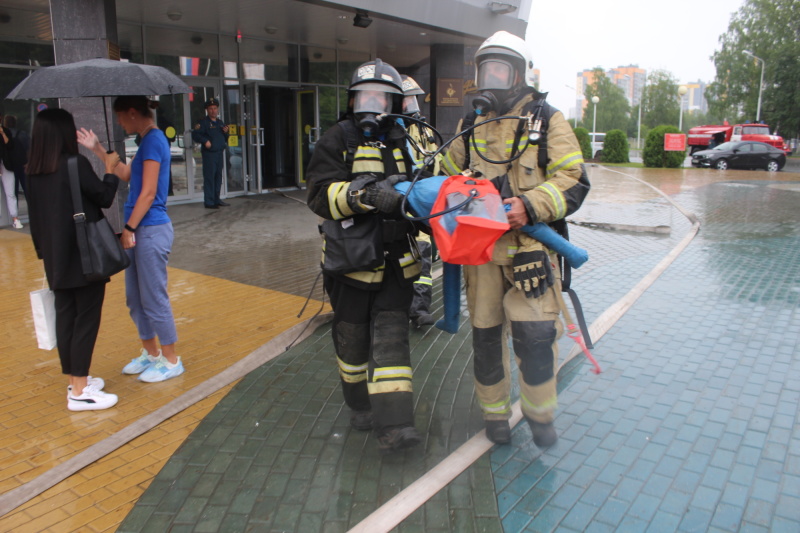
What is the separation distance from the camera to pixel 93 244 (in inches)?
157

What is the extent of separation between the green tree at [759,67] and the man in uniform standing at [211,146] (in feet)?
161

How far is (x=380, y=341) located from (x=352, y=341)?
8.4 inches

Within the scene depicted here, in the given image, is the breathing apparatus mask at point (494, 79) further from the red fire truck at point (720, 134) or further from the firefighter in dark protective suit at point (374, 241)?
the red fire truck at point (720, 134)

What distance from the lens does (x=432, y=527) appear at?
2.95 metres

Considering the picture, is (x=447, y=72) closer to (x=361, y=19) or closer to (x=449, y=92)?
(x=449, y=92)

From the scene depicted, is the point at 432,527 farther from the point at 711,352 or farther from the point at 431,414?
the point at 711,352

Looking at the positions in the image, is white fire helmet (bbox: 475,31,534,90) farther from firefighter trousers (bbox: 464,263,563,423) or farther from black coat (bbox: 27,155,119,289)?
black coat (bbox: 27,155,119,289)

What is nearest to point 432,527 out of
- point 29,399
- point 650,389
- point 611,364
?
point 650,389

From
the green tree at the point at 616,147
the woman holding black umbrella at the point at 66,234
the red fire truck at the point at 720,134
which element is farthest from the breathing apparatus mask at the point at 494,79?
the red fire truck at the point at 720,134

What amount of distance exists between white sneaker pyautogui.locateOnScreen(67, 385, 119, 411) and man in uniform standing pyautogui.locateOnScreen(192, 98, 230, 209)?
350 inches

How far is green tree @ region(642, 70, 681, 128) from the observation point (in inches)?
2842

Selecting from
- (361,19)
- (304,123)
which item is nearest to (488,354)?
(361,19)

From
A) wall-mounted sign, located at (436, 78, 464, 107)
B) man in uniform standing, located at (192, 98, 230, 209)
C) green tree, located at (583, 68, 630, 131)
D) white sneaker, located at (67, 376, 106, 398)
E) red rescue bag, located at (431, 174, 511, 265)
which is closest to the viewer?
red rescue bag, located at (431, 174, 511, 265)

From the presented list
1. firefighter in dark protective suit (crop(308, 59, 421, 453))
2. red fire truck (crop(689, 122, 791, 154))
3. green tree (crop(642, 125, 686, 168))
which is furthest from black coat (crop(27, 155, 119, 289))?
red fire truck (crop(689, 122, 791, 154))
